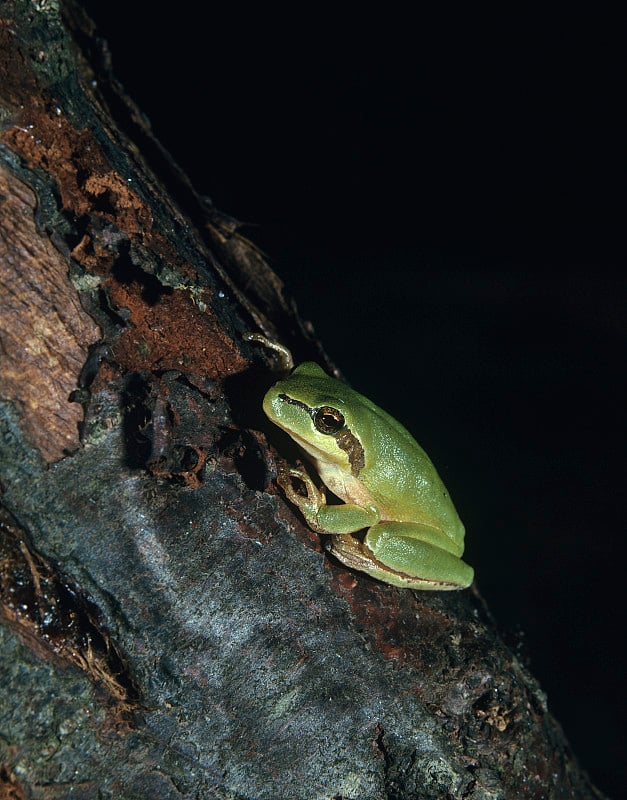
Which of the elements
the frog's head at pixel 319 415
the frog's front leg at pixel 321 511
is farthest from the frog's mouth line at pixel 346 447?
the frog's front leg at pixel 321 511

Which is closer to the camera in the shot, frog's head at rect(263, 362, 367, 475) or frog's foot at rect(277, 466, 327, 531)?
frog's foot at rect(277, 466, 327, 531)

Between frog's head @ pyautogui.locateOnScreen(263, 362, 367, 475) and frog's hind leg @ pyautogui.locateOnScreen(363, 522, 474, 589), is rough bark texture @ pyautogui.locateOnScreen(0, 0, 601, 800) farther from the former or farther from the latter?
frog's hind leg @ pyautogui.locateOnScreen(363, 522, 474, 589)

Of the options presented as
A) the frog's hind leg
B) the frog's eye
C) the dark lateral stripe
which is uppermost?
the frog's eye

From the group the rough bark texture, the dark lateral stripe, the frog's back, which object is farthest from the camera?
the frog's back

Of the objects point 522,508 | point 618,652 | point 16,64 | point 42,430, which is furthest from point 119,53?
point 618,652

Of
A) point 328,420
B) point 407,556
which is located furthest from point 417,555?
point 328,420

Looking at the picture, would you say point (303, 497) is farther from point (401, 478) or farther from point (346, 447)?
point (401, 478)

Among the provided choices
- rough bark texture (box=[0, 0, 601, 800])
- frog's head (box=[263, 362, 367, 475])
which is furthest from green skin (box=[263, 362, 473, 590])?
rough bark texture (box=[0, 0, 601, 800])
